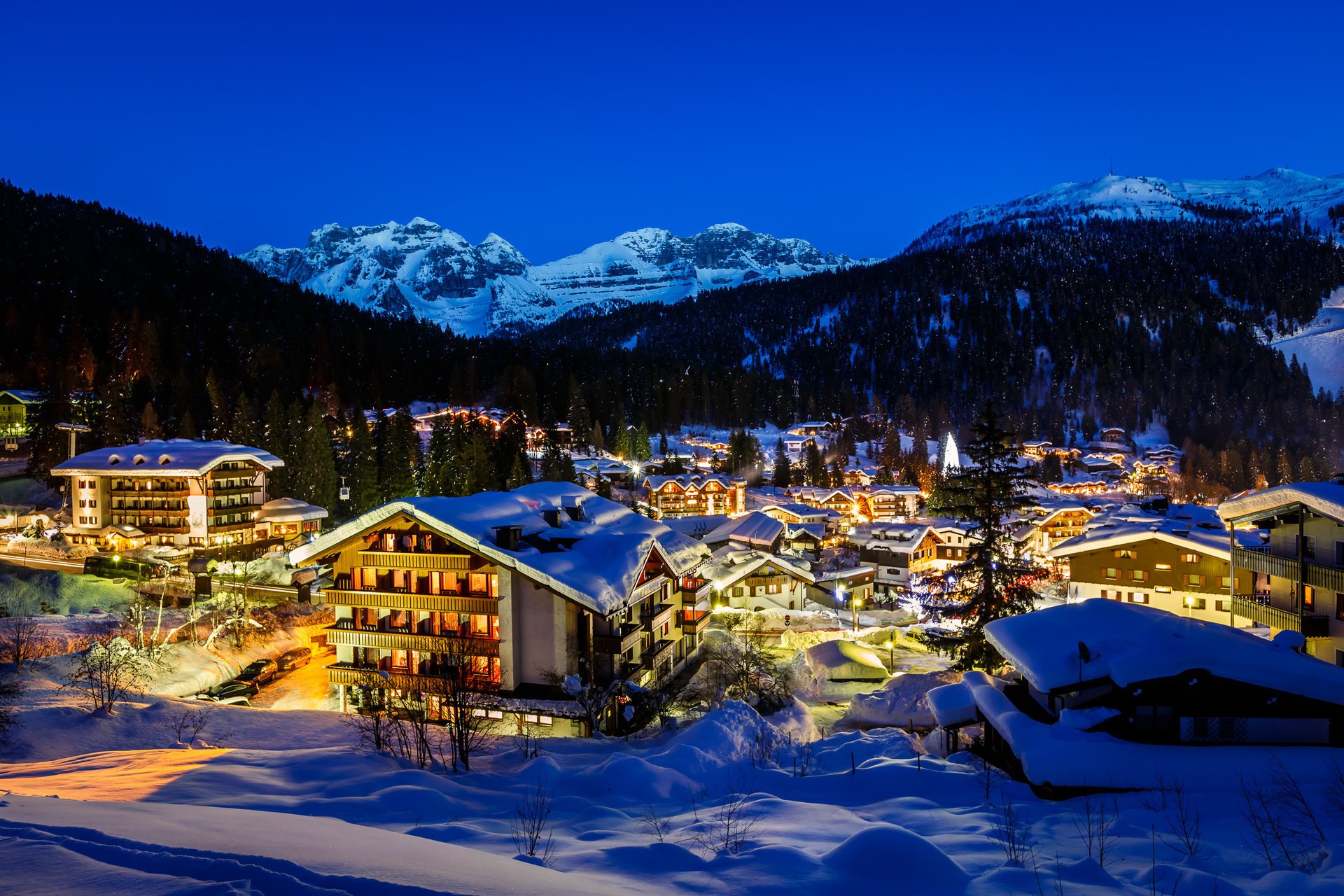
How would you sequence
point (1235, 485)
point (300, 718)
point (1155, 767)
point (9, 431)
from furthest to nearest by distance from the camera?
point (1235, 485) → point (9, 431) → point (300, 718) → point (1155, 767)

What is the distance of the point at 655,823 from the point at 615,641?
632 inches

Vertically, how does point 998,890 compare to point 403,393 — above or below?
below

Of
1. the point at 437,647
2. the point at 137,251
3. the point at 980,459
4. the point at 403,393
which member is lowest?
the point at 437,647

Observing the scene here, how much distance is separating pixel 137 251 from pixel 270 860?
15752 centimetres

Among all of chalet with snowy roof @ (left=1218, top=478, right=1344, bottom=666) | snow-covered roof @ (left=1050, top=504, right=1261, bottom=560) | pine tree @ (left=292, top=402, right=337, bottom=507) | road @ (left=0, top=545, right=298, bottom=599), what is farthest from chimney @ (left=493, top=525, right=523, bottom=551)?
pine tree @ (left=292, top=402, right=337, bottom=507)

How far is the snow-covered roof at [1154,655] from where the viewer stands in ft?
49.1

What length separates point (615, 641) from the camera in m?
27.0

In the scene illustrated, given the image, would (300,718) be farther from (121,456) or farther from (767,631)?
(121,456)

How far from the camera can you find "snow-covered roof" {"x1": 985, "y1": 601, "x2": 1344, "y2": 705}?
14977 millimetres

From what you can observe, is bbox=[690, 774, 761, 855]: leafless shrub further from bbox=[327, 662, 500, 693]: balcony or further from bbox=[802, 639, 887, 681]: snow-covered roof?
bbox=[802, 639, 887, 681]: snow-covered roof

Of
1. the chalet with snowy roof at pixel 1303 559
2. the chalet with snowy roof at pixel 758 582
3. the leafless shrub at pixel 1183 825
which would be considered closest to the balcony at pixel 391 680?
the leafless shrub at pixel 1183 825

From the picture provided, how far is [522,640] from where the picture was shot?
27281 mm

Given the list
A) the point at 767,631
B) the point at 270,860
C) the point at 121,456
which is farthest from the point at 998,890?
the point at 121,456

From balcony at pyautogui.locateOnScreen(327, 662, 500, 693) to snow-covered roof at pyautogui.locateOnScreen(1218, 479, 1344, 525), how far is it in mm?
25925
